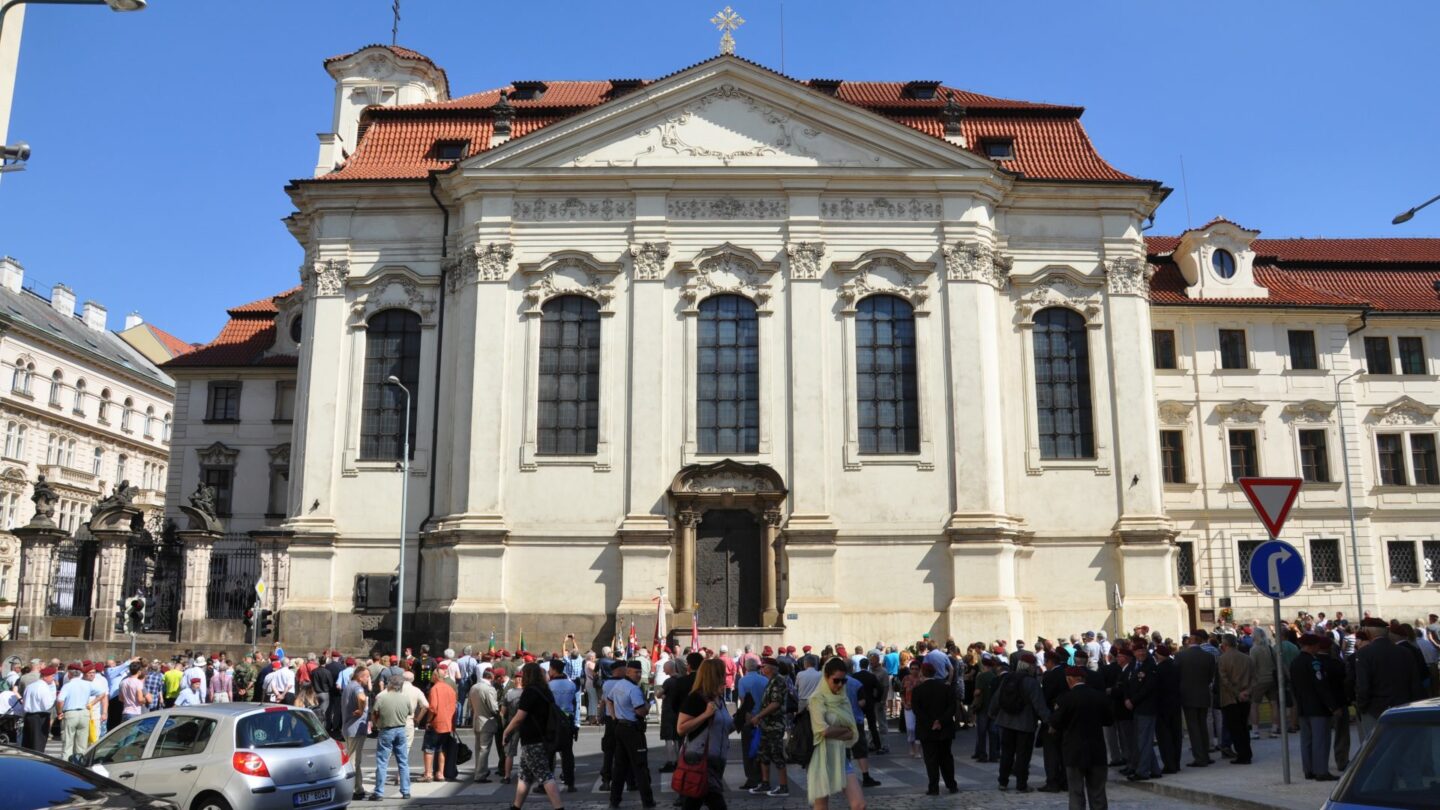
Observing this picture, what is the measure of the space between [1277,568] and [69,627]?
28055mm

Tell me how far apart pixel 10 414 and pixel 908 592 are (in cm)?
4290

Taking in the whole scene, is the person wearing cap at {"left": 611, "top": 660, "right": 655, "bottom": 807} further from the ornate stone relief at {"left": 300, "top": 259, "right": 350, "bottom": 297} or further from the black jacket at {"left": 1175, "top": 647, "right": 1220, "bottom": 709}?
the ornate stone relief at {"left": 300, "top": 259, "right": 350, "bottom": 297}

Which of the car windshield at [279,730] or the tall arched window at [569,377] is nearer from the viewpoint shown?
the car windshield at [279,730]

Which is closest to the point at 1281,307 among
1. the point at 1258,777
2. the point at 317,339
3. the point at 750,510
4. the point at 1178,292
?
the point at 1178,292

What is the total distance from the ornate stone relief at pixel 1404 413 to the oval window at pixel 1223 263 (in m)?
6.41

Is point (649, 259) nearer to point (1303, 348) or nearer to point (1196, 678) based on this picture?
point (1196, 678)

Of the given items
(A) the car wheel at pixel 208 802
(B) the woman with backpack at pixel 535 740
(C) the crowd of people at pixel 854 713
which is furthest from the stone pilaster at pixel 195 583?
(B) the woman with backpack at pixel 535 740

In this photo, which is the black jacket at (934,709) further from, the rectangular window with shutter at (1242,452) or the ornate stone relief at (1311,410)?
the ornate stone relief at (1311,410)

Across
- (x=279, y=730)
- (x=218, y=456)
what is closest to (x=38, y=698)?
(x=279, y=730)

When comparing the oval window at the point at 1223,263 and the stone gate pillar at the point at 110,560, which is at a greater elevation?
the oval window at the point at 1223,263

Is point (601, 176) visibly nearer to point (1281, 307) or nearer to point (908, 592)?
point (908, 592)

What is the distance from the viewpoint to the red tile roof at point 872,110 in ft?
111

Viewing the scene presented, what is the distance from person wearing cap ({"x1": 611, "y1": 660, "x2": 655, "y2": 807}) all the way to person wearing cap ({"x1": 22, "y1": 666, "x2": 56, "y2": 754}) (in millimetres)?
10068

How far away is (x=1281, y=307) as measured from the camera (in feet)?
123
